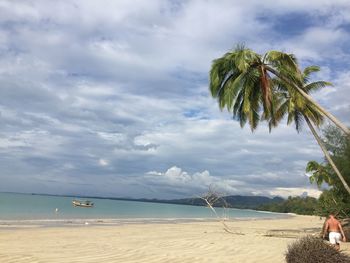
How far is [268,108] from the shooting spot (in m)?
20.0

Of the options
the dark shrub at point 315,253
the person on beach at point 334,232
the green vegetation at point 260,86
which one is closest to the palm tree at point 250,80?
the green vegetation at point 260,86

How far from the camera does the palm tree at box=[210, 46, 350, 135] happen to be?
64.5 feet

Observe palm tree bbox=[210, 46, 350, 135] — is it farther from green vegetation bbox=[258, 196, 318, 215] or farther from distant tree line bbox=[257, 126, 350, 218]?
green vegetation bbox=[258, 196, 318, 215]

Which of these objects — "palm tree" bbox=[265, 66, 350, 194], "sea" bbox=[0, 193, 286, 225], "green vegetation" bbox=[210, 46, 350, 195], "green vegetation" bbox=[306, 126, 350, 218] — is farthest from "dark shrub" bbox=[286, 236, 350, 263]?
"sea" bbox=[0, 193, 286, 225]

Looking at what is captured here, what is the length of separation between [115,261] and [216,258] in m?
2.96

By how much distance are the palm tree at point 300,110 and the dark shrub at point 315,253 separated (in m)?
13.4

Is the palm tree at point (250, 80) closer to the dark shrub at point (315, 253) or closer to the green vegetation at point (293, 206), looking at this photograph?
the dark shrub at point (315, 253)

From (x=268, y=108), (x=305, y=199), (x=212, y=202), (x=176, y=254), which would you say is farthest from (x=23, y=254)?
(x=305, y=199)

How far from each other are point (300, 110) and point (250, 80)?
177 inches

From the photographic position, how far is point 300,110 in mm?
24062

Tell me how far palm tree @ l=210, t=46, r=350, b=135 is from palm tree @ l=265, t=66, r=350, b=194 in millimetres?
1545

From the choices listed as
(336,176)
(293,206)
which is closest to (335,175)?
(336,176)

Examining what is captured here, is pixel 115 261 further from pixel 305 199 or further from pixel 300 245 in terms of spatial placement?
pixel 305 199

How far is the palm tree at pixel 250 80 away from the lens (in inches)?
774
